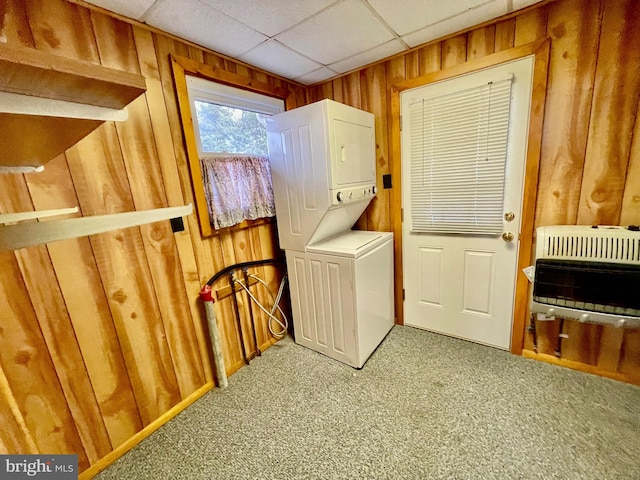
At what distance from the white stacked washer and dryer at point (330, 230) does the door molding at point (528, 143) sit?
0.20 m

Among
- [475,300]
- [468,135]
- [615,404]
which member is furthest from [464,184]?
[615,404]

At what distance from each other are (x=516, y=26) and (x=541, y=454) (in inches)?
93.3

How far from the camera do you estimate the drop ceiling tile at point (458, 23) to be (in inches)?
60.5

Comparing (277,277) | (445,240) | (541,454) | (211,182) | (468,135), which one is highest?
(468,135)

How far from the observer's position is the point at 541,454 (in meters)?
1.30

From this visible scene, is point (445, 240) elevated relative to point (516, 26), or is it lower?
lower

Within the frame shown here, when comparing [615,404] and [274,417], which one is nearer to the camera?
[615,404]

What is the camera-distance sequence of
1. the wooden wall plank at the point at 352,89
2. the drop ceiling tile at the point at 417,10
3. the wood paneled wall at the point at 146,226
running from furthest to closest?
1. the wooden wall plank at the point at 352,89
2. the drop ceiling tile at the point at 417,10
3. the wood paneled wall at the point at 146,226

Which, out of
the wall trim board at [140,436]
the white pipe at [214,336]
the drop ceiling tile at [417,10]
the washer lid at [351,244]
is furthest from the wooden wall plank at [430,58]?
the wall trim board at [140,436]

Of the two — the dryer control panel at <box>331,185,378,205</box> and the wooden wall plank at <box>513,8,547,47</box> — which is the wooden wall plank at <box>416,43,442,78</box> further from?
the dryer control panel at <box>331,185,378,205</box>

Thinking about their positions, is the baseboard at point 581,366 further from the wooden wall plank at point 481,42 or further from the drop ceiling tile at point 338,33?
the drop ceiling tile at point 338,33

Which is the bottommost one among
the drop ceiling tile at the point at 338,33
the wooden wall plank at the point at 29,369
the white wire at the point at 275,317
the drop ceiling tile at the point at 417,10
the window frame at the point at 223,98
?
the white wire at the point at 275,317

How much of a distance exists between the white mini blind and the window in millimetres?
1203

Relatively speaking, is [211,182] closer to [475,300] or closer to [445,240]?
[445,240]
